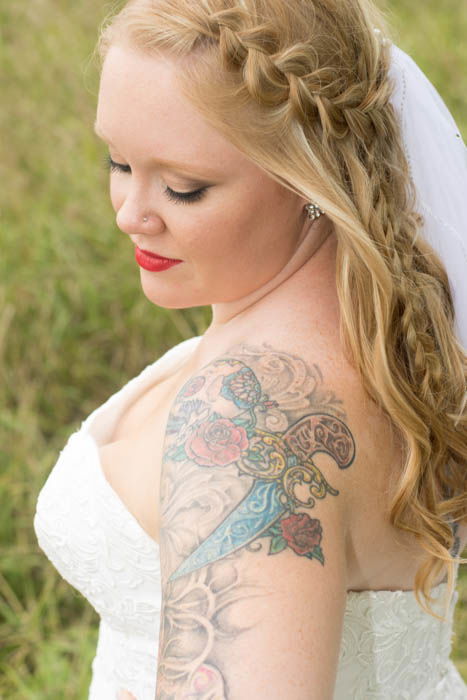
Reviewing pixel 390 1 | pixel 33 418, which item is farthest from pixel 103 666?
pixel 390 1

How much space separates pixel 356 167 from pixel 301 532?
26.9 inches

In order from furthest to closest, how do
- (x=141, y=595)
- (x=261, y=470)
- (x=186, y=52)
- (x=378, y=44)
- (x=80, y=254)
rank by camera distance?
(x=80, y=254) < (x=141, y=595) < (x=378, y=44) < (x=186, y=52) < (x=261, y=470)

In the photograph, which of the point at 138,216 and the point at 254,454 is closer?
the point at 254,454

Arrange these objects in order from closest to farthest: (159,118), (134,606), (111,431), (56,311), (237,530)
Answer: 1. (237,530)
2. (159,118)
3. (134,606)
4. (111,431)
5. (56,311)

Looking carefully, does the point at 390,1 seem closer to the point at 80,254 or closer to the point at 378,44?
the point at 80,254

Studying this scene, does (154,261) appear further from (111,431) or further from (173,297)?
(111,431)

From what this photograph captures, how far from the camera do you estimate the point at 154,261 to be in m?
1.89

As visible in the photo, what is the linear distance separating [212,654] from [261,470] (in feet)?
0.91

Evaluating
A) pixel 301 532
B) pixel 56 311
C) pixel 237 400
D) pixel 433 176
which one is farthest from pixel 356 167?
pixel 56 311

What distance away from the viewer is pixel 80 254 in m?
5.27

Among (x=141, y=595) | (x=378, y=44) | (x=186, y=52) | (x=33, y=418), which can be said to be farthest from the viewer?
(x=33, y=418)

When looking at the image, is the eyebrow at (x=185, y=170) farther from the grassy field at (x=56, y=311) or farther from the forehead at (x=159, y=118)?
the grassy field at (x=56, y=311)

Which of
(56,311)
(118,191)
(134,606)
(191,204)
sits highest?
(56,311)

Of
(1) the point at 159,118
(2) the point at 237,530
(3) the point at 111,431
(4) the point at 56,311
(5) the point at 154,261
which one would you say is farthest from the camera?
(4) the point at 56,311
